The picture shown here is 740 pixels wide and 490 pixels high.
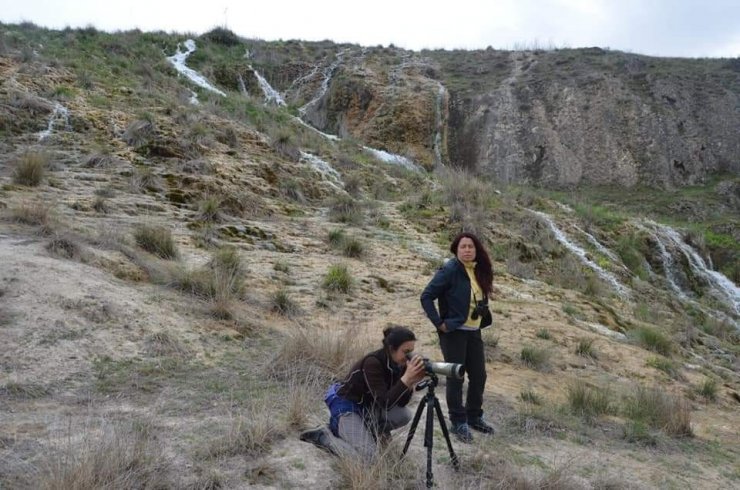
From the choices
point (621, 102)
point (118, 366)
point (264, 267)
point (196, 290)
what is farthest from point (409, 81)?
point (118, 366)

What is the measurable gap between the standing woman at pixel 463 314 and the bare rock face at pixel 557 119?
20.0 metres

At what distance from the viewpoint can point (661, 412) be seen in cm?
564

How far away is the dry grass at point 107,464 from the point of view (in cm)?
274

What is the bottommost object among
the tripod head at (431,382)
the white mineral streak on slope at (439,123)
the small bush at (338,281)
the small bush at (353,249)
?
the small bush at (338,281)

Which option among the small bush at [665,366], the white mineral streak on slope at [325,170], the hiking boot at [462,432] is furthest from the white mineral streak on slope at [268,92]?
the hiking boot at [462,432]

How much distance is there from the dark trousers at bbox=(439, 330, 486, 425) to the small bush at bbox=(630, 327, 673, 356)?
17.3ft

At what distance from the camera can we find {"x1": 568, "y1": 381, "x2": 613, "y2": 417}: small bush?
221 inches

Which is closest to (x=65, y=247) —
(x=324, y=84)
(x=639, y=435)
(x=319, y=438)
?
(x=319, y=438)

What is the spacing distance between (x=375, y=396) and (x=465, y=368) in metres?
1.22

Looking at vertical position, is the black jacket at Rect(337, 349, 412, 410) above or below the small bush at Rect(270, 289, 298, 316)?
above

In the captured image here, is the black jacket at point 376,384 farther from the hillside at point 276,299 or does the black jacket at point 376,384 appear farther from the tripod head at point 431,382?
the hillside at point 276,299

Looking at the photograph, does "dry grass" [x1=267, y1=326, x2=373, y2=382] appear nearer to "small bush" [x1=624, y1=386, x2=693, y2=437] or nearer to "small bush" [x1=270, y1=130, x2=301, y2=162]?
"small bush" [x1=624, y1=386, x2=693, y2=437]

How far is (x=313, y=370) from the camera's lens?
525 centimetres

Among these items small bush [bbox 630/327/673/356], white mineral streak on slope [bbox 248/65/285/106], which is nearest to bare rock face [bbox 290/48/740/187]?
white mineral streak on slope [bbox 248/65/285/106]
